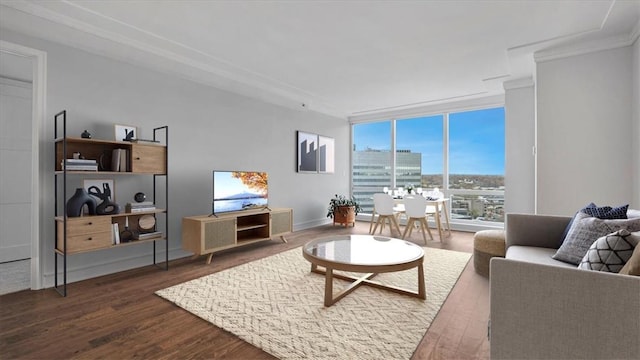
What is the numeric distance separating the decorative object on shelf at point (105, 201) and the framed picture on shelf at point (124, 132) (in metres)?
0.52

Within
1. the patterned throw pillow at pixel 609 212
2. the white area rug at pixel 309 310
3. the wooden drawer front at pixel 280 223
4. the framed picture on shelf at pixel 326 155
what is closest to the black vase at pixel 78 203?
the white area rug at pixel 309 310

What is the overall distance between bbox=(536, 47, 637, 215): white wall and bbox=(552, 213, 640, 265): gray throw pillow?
1507 mm

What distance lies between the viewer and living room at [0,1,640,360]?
2.89 m

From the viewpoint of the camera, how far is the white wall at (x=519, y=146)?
4688 mm

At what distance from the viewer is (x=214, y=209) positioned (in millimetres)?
3889

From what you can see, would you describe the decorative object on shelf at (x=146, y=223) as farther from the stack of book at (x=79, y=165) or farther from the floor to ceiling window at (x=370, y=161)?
the floor to ceiling window at (x=370, y=161)

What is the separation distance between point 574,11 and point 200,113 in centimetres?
429

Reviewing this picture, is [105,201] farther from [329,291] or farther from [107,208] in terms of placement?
[329,291]

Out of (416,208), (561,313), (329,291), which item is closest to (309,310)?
(329,291)

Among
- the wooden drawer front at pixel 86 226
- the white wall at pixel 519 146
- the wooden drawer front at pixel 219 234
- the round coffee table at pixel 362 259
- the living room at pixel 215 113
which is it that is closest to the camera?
the round coffee table at pixel 362 259

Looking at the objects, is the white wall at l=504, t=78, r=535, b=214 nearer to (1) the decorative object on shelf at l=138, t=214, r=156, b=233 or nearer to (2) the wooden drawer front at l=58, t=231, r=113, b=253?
(1) the decorative object on shelf at l=138, t=214, r=156, b=233

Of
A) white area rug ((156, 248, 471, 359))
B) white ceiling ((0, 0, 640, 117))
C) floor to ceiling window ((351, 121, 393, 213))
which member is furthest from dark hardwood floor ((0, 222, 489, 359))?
floor to ceiling window ((351, 121, 393, 213))

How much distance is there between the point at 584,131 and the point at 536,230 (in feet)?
5.05

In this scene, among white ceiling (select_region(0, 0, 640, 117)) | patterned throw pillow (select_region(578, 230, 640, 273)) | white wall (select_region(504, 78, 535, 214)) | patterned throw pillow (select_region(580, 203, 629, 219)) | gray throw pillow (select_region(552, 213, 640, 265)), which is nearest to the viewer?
patterned throw pillow (select_region(578, 230, 640, 273))
